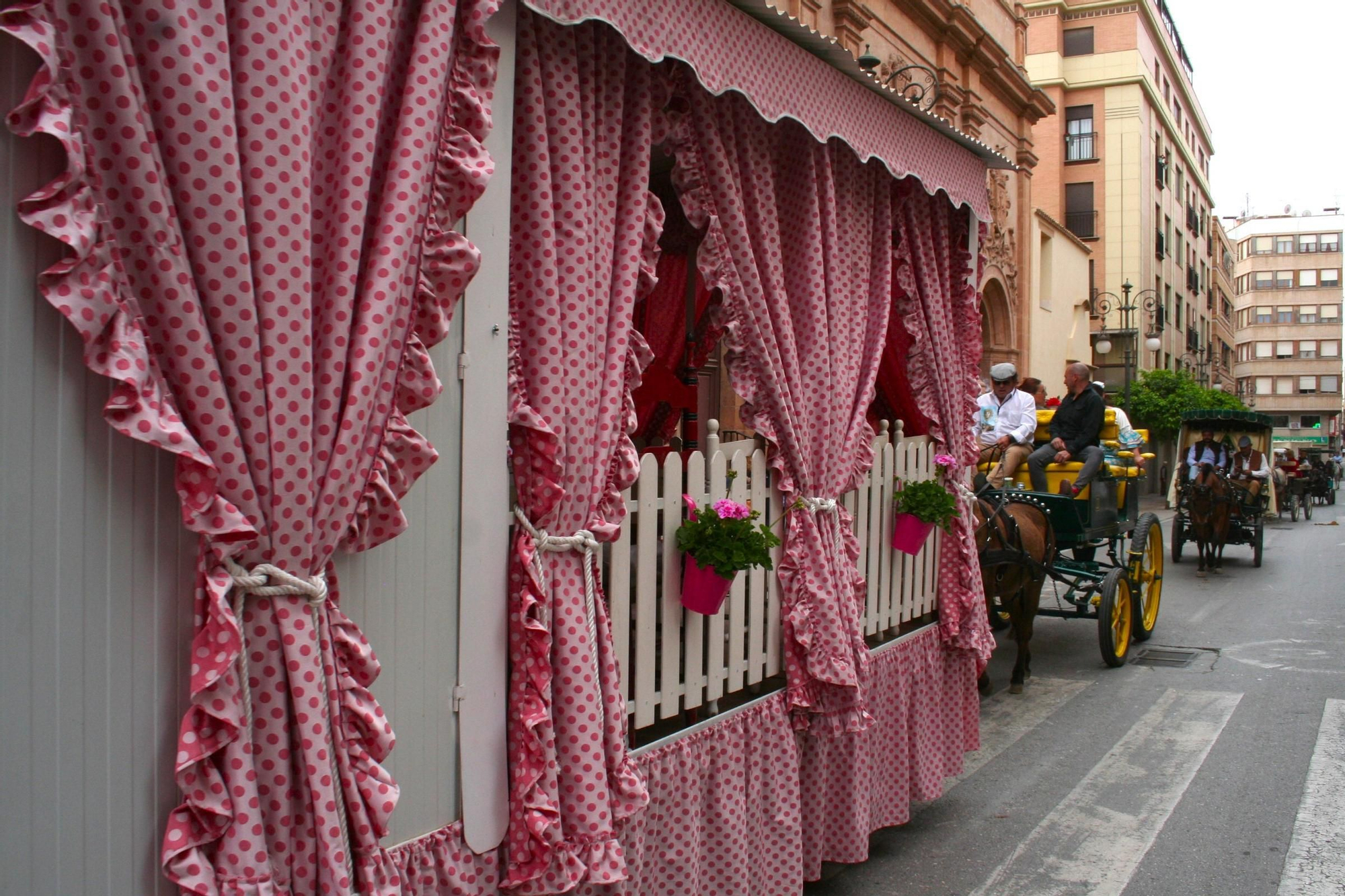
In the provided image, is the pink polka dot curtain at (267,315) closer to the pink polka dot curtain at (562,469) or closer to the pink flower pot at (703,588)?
the pink polka dot curtain at (562,469)

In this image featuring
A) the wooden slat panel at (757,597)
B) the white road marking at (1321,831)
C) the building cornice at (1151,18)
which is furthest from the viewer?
the building cornice at (1151,18)

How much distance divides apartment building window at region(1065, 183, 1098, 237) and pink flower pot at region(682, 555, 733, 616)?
130ft

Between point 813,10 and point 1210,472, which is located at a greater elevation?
point 813,10

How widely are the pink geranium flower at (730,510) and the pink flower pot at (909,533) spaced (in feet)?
5.57

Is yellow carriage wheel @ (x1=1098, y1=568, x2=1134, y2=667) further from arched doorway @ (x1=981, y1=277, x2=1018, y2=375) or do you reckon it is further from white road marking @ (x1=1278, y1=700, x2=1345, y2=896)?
arched doorway @ (x1=981, y1=277, x2=1018, y2=375)

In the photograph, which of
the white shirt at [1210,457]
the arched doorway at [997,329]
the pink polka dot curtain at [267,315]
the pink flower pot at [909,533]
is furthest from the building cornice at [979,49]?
the pink polka dot curtain at [267,315]

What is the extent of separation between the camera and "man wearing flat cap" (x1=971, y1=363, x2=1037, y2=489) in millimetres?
9141

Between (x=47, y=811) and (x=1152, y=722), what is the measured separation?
6.70 metres

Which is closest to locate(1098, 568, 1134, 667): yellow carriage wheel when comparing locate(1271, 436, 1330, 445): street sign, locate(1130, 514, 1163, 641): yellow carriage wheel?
locate(1130, 514, 1163, 641): yellow carriage wheel

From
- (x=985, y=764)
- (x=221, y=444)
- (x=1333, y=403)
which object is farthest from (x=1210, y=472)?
(x=1333, y=403)

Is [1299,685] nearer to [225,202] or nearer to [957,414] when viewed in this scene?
[957,414]

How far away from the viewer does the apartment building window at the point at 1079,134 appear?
39.0m

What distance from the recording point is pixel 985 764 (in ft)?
20.0

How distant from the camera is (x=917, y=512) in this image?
16.3 feet
